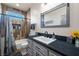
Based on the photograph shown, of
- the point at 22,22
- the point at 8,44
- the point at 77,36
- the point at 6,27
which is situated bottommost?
the point at 8,44

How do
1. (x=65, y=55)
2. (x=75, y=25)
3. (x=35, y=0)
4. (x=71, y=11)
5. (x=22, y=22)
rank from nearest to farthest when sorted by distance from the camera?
(x=65, y=55), (x=75, y=25), (x=71, y=11), (x=35, y=0), (x=22, y=22)

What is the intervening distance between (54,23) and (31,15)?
1.28 meters

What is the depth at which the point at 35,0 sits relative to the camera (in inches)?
63.5

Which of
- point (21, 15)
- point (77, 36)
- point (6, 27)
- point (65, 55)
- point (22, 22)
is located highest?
point (21, 15)

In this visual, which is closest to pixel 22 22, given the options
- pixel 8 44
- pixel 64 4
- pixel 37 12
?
pixel 37 12

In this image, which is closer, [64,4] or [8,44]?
[64,4]

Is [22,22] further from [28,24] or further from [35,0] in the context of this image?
[35,0]

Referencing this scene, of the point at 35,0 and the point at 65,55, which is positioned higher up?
the point at 35,0

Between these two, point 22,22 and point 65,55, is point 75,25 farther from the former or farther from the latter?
point 22,22

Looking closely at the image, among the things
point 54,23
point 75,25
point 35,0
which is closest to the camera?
point 75,25

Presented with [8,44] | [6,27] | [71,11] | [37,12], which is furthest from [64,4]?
[8,44]

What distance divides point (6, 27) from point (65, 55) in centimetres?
192

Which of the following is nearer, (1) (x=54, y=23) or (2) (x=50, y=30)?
(1) (x=54, y=23)

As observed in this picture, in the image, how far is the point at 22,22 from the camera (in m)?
2.91
